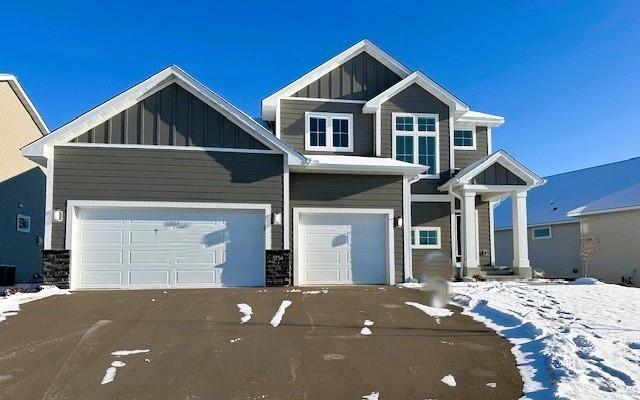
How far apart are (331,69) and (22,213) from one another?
12.7 meters

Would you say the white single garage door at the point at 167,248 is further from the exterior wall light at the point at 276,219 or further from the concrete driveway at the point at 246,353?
the concrete driveway at the point at 246,353

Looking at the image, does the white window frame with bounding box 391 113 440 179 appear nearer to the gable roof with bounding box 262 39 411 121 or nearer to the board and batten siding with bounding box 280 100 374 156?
the board and batten siding with bounding box 280 100 374 156

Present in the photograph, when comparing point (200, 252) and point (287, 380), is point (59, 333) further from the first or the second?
point (200, 252)

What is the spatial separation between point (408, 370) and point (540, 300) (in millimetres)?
5563

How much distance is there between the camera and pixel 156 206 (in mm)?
12281

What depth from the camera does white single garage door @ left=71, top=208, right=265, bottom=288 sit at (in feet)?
39.7

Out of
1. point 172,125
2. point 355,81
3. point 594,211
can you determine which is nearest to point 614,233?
point 594,211

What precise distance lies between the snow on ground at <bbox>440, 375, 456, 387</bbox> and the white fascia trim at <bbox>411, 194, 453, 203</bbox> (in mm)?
12118

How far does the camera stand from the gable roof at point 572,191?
75.1ft

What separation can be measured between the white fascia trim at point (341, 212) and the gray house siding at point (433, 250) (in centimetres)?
321

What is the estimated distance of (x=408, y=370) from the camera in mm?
5625

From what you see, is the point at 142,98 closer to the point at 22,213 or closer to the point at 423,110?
the point at 423,110

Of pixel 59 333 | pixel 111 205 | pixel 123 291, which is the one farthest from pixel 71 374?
pixel 111 205

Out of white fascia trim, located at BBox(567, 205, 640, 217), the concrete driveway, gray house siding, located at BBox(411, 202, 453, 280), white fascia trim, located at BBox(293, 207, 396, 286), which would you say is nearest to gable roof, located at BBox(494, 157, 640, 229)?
white fascia trim, located at BBox(567, 205, 640, 217)
